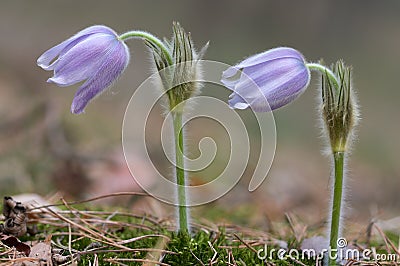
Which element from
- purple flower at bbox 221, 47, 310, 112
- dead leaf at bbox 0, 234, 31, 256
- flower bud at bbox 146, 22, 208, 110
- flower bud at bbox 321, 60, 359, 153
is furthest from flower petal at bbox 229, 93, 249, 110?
dead leaf at bbox 0, 234, 31, 256

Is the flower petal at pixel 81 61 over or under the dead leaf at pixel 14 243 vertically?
over

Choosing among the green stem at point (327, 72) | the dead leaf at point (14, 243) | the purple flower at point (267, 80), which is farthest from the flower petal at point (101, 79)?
the green stem at point (327, 72)

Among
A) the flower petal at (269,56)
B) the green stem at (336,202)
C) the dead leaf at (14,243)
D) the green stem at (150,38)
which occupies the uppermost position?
the green stem at (150,38)

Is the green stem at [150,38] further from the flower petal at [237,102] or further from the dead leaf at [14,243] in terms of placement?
the dead leaf at [14,243]

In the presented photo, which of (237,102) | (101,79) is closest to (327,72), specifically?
(237,102)

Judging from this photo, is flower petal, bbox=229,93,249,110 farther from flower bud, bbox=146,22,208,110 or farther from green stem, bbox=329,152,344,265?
green stem, bbox=329,152,344,265

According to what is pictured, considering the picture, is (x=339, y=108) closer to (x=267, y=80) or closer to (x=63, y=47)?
(x=267, y=80)
